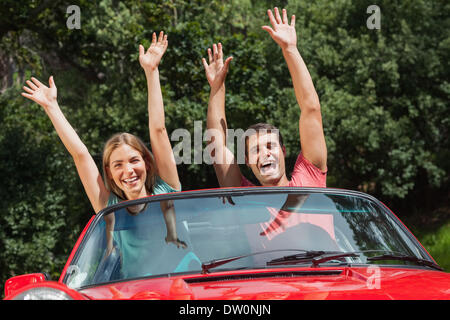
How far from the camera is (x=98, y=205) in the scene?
385 centimetres

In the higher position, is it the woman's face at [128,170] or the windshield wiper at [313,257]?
the woman's face at [128,170]

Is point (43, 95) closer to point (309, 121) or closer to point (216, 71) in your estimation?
point (216, 71)

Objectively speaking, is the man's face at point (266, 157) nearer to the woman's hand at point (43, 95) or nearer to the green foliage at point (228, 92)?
the woman's hand at point (43, 95)

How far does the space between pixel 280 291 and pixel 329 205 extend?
1.06 metres

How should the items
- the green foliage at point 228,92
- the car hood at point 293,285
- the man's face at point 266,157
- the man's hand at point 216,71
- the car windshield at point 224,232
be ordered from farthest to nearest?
1. the green foliage at point 228,92
2. the man's hand at point 216,71
3. the man's face at point 266,157
4. the car windshield at point 224,232
5. the car hood at point 293,285

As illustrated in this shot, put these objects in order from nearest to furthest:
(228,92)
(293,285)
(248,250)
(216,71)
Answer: (293,285)
(248,250)
(216,71)
(228,92)

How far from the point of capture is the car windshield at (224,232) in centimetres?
271

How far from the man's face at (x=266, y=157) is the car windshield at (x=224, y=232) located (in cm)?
54

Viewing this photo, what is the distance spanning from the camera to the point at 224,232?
284 cm

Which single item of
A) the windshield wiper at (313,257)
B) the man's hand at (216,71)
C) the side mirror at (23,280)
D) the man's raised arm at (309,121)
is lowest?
the side mirror at (23,280)

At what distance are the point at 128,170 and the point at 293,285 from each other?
5.59 ft

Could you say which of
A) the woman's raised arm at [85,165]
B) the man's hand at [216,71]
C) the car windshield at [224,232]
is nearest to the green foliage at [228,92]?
the man's hand at [216,71]

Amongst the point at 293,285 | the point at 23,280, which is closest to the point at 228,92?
the point at 23,280

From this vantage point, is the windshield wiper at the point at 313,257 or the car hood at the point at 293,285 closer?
the car hood at the point at 293,285
